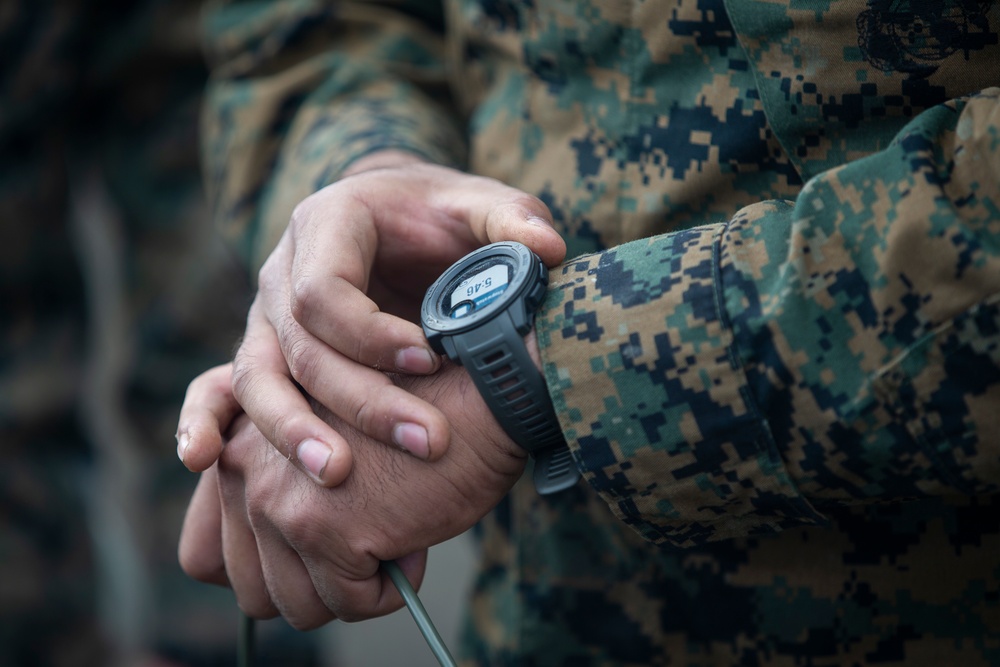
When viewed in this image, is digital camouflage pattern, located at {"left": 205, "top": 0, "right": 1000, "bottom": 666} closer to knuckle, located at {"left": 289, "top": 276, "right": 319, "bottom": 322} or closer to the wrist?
the wrist

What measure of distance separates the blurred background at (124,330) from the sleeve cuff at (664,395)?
6.03ft

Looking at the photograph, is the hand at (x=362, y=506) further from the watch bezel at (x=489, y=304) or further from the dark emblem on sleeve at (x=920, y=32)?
the dark emblem on sleeve at (x=920, y=32)

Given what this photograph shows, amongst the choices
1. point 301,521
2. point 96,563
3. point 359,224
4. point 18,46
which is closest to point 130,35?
point 18,46

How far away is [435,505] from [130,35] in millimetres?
2287

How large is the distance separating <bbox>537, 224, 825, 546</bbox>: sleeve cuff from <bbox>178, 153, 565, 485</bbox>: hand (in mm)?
122

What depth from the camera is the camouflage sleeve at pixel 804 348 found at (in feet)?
2.43

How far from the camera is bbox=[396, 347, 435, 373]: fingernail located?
35.4 inches

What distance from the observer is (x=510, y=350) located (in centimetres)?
87

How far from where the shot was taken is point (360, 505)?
2.92ft

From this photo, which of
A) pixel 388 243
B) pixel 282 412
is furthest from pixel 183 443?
pixel 388 243

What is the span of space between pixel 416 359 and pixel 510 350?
Result: 11 centimetres

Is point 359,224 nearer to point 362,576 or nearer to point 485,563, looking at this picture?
point 362,576

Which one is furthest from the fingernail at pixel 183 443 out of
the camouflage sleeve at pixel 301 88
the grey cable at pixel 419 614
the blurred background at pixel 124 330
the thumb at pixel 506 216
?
the blurred background at pixel 124 330

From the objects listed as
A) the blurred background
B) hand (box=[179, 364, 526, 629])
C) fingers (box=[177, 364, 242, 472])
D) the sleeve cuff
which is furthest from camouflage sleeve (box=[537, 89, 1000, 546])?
the blurred background
